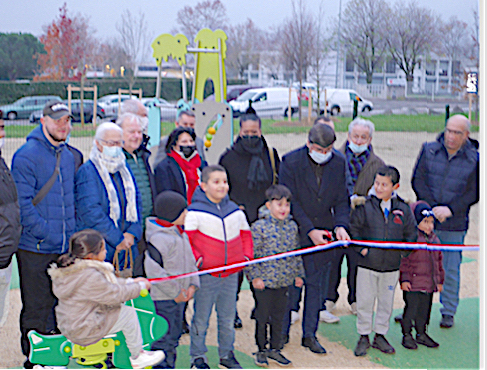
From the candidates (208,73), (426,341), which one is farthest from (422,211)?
(208,73)

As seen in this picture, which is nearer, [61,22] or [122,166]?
[122,166]

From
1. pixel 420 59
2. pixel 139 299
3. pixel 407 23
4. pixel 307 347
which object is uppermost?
pixel 407 23

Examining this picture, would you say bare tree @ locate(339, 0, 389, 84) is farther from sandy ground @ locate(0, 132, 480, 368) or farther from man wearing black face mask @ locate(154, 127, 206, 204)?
man wearing black face mask @ locate(154, 127, 206, 204)

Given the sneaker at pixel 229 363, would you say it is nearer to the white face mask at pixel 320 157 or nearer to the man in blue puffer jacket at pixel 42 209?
the man in blue puffer jacket at pixel 42 209

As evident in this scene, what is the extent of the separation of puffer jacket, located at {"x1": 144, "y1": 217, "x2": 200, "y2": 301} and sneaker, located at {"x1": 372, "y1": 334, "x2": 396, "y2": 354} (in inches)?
50.9

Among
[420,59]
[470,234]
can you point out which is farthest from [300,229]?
[420,59]

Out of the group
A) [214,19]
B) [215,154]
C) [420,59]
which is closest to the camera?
[215,154]

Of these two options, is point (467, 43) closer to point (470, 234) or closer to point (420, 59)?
point (420, 59)

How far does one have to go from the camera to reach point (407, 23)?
7445 mm

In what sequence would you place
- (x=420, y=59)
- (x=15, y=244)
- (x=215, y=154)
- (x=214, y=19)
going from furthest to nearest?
(x=214, y=19)
(x=420, y=59)
(x=215, y=154)
(x=15, y=244)

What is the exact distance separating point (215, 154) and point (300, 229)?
242 cm

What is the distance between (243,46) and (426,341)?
22.2ft

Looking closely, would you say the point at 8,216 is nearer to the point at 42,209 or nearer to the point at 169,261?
the point at 42,209

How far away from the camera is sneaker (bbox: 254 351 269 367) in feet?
10.4
